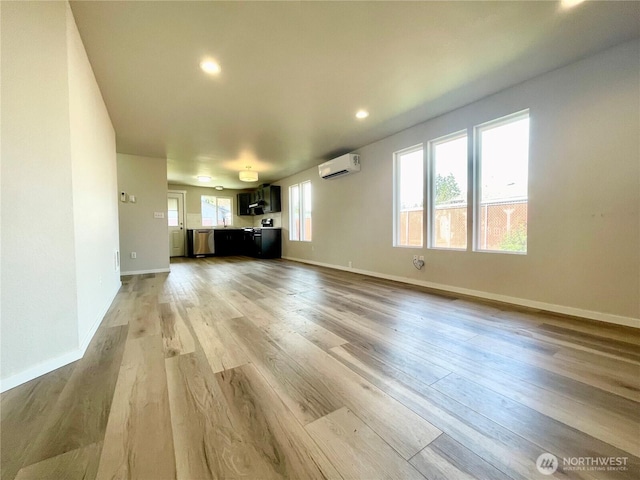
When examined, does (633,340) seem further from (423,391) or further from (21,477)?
(21,477)

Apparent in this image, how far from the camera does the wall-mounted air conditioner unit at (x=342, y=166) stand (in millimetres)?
4512

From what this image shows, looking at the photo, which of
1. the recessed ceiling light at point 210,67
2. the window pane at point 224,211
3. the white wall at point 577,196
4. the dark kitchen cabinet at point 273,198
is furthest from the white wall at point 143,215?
the white wall at point 577,196

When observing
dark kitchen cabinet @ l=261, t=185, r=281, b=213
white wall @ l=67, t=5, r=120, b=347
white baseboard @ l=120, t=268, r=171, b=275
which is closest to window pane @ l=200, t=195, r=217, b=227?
dark kitchen cabinet @ l=261, t=185, r=281, b=213

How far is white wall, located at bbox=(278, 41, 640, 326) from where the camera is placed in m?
2.04

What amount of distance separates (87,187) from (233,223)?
23.5 ft

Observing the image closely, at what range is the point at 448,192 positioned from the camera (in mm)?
3324

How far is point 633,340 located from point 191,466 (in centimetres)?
280

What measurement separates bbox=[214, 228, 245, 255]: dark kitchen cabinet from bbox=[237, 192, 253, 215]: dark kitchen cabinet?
817 mm

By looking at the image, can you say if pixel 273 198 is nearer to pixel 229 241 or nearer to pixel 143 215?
pixel 229 241

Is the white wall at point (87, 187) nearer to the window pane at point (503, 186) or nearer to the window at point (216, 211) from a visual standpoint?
the window pane at point (503, 186)

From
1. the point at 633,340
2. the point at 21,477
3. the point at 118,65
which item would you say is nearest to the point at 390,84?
the point at 118,65

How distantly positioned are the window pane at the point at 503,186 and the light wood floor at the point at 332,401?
0.97 m

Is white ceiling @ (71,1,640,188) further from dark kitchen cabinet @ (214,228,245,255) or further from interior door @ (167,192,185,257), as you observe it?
dark kitchen cabinet @ (214,228,245,255)

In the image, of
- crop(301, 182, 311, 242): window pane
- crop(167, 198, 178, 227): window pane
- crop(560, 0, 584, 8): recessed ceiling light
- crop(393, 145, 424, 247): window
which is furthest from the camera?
crop(167, 198, 178, 227): window pane
